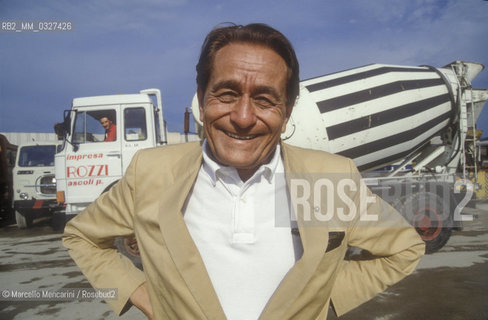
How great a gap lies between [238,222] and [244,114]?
1.48 ft

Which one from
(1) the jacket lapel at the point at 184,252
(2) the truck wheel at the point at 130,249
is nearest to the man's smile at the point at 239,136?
(1) the jacket lapel at the point at 184,252

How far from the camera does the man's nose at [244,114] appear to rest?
4.15 ft

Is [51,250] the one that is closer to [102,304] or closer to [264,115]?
[102,304]

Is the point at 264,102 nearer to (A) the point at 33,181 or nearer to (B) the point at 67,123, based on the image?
(B) the point at 67,123

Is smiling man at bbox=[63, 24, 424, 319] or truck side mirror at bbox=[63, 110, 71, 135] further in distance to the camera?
truck side mirror at bbox=[63, 110, 71, 135]

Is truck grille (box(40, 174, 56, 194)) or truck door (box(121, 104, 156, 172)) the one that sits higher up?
truck door (box(121, 104, 156, 172))

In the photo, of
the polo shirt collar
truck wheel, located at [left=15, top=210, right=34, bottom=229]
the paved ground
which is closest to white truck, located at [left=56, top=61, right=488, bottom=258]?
the paved ground

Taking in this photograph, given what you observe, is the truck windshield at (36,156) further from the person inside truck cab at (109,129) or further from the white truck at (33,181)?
the person inside truck cab at (109,129)

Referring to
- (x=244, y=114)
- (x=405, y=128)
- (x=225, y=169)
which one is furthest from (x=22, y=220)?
(x=405, y=128)

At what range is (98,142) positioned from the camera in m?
5.38

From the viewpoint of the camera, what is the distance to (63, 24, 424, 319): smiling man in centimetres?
114

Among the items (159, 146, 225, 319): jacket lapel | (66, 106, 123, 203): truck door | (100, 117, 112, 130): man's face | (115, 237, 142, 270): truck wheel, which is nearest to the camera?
(159, 146, 225, 319): jacket lapel

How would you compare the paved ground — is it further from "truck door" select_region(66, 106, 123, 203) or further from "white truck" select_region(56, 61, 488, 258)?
"truck door" select_region(66, 106, 123, 203)

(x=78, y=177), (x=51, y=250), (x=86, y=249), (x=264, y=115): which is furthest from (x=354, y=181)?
(x=51, y=250)
